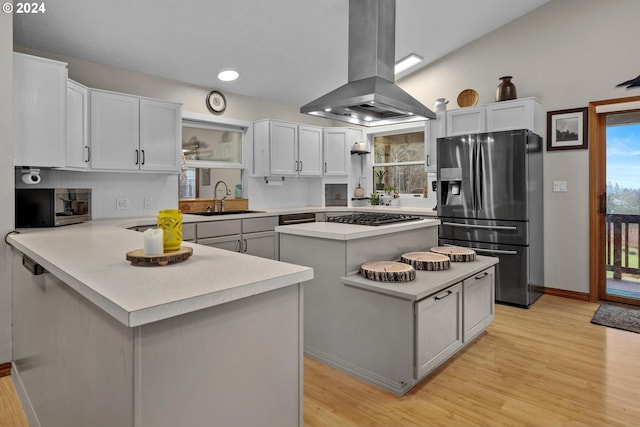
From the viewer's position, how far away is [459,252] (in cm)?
304

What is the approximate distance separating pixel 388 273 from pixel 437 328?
463 mm

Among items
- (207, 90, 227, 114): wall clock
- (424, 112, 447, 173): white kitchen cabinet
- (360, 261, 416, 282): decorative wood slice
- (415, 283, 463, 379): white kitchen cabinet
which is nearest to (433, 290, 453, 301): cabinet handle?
(415, 283, 463, 379): white kitchen cabinet

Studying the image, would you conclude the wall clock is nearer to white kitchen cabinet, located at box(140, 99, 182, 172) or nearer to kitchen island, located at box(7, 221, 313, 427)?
white kitchen cabinet, located at box(140, 99, 182, 172)

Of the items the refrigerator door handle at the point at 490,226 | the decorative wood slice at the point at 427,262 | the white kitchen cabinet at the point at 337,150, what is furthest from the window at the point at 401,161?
the decorative wood slice at the point at 427,262

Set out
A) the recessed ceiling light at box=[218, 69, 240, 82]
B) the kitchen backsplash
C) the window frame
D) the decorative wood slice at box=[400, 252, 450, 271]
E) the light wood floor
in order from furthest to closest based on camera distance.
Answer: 1. the window frame
2. the recessed ceiling light at box=[218, 69, 240, 82]
3. the kitchen backsplash
4. the decorative wood slice at box=[400, 252, 450, 271]
5. the light wood floor

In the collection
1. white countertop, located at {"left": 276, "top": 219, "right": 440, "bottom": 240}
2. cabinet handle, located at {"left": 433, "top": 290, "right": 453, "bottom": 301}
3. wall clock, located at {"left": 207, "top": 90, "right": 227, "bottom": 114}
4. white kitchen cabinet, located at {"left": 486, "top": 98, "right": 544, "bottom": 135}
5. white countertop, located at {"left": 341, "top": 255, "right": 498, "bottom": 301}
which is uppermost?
wall clock, located at {"left": 207, "top": 90, "right": 227, "bottom": 114}

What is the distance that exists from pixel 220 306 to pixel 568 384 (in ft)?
7.52

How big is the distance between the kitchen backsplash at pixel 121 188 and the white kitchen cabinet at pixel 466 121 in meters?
3.27

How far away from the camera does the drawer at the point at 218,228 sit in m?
3.72

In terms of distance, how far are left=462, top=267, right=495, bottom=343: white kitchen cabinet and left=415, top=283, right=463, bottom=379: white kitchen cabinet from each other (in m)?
0.11

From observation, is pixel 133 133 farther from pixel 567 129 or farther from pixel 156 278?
pixel 567 129

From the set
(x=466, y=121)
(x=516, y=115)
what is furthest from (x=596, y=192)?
(x=466, y=121)

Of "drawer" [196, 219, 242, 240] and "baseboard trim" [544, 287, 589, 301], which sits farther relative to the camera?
"baseboard trim" [544, 287, 589, 301]

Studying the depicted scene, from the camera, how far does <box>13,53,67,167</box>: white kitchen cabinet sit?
2467 millimetres
